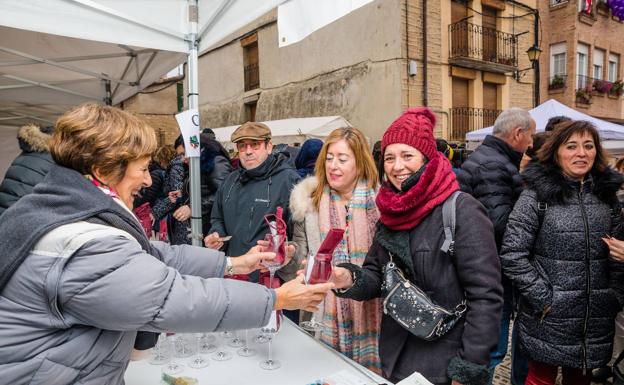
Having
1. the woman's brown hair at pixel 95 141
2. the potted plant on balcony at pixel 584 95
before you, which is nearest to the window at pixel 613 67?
the potted plant on balcony at pixel 584 95

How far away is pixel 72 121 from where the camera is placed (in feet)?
3.93

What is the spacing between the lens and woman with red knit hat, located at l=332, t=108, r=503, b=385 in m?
1.52

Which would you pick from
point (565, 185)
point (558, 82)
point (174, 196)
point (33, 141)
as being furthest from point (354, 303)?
point (558, 82)

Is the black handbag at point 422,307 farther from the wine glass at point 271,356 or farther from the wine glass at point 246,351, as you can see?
the wine glass at point 246,351

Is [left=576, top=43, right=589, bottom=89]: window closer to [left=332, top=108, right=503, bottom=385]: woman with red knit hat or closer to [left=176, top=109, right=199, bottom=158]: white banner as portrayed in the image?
[left=176, top=109, right=199, bottom=158]: white banner

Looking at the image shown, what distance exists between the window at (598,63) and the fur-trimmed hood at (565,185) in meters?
17.2

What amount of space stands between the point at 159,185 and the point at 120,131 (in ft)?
10.8

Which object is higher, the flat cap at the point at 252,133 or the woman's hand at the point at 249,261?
the flat cap at the point at 252,133

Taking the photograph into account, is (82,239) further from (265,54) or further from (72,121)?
(265,54)

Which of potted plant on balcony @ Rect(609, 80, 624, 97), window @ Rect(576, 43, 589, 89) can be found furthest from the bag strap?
potted plant on balcony @ Rect(609, 80, 624, 97)

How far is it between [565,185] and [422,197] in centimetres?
112

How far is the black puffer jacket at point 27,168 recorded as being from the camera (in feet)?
10.1

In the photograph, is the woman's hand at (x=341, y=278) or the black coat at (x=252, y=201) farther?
the black coat at (x=252, y=201)

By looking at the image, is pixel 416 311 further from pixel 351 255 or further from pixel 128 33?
pixel 128 33
